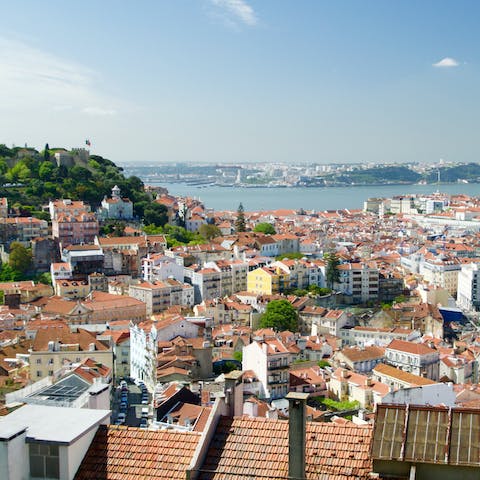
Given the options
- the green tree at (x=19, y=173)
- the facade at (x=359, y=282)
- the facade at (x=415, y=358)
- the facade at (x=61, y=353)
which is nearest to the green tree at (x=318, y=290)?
the facade at (x=359, y=282)

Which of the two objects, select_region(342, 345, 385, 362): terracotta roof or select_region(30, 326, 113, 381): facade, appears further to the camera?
select_region(342, 345, 385, 362): terracotta roof

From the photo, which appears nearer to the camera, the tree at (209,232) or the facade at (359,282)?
the facade at (359,282)

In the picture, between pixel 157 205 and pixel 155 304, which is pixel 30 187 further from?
pixel 155 304

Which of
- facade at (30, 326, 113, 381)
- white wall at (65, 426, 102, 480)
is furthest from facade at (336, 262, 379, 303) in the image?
white wall at (65, 426, 102, 480)

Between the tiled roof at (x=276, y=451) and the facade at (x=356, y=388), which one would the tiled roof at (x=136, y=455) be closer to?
the tiled roof at (x=276, y=451)

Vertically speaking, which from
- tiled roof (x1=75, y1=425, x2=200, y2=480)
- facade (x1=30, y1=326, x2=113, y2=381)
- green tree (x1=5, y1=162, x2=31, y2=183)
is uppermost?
green tree (x1=5, y1=162, x2=31, y2=183)

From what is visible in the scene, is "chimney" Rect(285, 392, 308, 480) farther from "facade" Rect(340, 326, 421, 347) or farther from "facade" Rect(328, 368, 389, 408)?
"facade" Rect(340, 326, 421, 347)

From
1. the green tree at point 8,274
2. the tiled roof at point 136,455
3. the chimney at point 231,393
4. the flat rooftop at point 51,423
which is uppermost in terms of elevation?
the chimney at point 231,393
